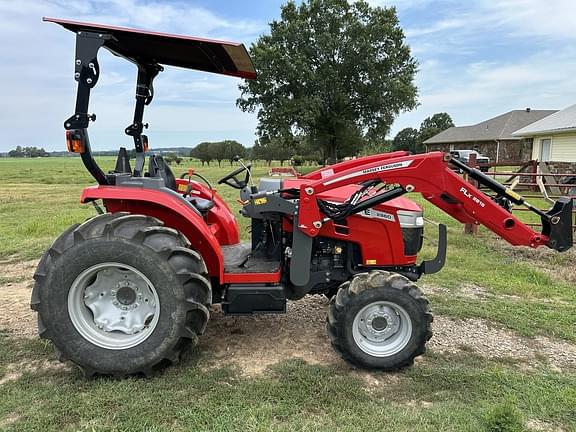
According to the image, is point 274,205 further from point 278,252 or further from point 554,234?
point 554,234

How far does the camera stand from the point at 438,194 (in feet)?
11.2

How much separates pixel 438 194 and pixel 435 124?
7074 cm

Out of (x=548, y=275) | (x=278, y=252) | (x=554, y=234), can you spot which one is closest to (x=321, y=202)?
(x=278, y=252)

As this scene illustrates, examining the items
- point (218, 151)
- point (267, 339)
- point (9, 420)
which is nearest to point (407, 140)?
point (218, 151)

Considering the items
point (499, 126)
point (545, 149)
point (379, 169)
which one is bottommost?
point (379, 169)

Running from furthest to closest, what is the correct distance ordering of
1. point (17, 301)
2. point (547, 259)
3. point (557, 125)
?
point (557, 125) < point (547, 259) < point (17, 301)

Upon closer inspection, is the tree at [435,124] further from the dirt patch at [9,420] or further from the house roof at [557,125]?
the dirt patch at [9,420]

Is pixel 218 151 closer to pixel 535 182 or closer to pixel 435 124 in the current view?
pixel 435 124

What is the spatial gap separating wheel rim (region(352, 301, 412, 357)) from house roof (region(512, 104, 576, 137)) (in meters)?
20.3

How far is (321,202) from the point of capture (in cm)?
351

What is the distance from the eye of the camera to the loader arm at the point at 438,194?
3.36m

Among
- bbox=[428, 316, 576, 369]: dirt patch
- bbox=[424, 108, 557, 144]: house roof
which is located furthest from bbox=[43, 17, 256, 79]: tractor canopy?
bbox=[424, 108, 557, 144]: house roof

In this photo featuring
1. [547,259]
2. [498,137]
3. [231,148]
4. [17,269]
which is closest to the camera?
[17,269]

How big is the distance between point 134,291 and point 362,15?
28.4 metres
